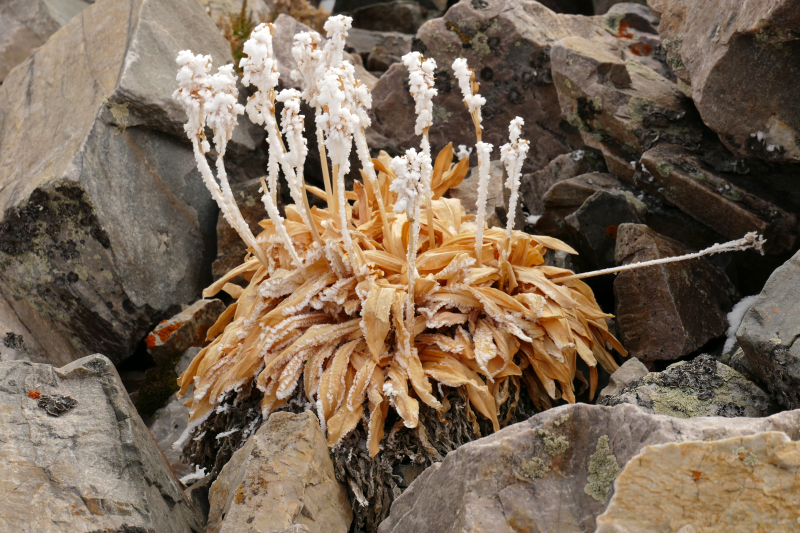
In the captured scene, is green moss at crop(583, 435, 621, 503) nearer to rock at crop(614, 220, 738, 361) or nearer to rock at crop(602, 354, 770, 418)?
rock at crop(602, 354, 770, 418)

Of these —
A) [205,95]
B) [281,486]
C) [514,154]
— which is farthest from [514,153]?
[281,486]

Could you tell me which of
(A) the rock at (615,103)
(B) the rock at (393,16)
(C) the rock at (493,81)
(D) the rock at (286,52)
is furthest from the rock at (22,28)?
(A) the rock at (615,103)

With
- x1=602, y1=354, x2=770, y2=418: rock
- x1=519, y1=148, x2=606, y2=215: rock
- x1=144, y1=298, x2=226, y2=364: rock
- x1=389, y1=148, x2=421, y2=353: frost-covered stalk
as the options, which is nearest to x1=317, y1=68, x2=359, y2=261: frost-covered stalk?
x1=389, y1=148, x2=421, y2=353: frost-covered stalk

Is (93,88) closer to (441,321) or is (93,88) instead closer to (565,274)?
(441,321)

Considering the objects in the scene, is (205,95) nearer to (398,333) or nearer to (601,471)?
(398,333)

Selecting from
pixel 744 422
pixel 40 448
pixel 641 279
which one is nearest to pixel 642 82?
pixel 641 279
